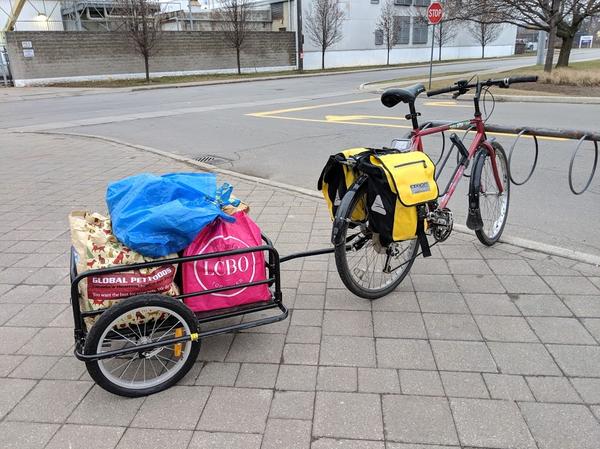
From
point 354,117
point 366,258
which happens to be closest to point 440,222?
point 366,258

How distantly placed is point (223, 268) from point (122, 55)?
32.0 metres

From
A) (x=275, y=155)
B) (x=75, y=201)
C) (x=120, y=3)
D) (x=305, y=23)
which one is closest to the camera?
(x=75, y=201)

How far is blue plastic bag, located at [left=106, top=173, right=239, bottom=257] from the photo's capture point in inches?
104

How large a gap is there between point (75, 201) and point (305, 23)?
121 feet

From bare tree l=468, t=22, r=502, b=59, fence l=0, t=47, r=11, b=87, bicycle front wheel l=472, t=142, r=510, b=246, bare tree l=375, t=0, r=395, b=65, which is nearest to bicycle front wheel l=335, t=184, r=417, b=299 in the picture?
bicycle front wheel l=472, t=142, r=510, b=246

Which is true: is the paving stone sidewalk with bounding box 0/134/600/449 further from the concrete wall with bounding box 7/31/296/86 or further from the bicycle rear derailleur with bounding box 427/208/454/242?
the concrete wall with bounding box 7/31/296/86

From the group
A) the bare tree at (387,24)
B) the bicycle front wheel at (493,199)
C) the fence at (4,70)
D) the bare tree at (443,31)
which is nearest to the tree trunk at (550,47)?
the bare tree at (443,31)

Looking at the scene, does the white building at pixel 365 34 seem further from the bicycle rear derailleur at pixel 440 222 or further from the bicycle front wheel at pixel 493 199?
the bicycle rear derailleur at pixel 440 222

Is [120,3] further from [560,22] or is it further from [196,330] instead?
[196,330]

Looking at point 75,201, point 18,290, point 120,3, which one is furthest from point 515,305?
point 120,3

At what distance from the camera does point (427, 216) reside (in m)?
3.50

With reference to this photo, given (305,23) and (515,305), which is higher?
(305,23)

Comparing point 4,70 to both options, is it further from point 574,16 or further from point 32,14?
point 574,16

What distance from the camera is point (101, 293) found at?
8.59 ft
